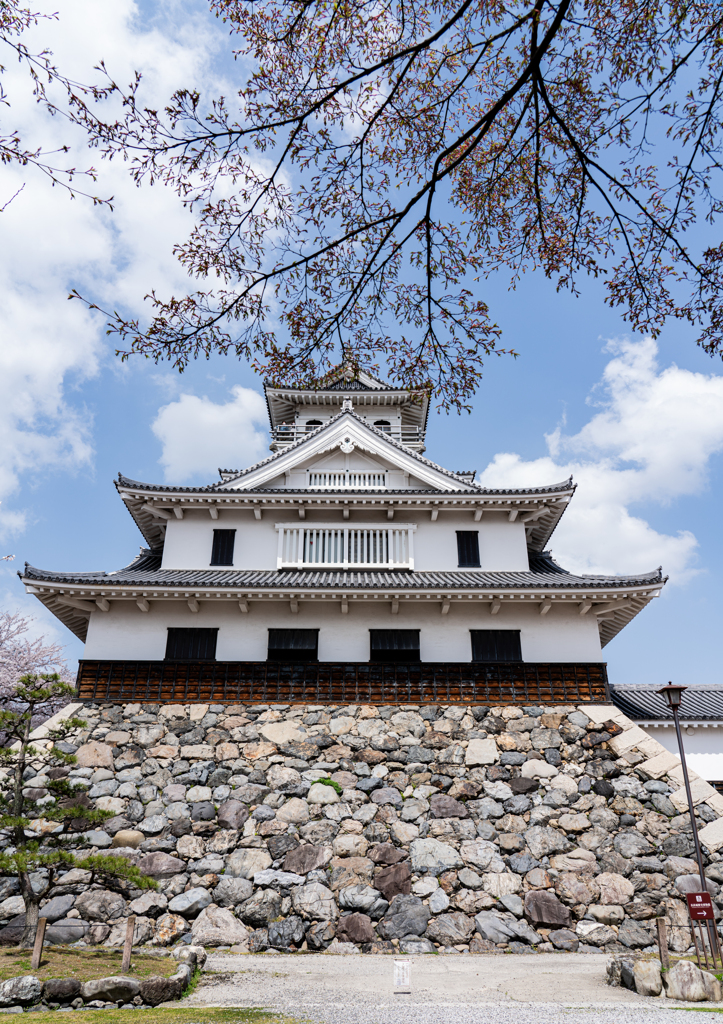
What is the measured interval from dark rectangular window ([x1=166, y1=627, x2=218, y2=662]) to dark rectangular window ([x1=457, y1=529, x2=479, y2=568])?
6.96 meters

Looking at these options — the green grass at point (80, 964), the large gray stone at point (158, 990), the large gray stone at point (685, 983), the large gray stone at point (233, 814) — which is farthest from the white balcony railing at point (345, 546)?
the large gray stone at point (685, 983)

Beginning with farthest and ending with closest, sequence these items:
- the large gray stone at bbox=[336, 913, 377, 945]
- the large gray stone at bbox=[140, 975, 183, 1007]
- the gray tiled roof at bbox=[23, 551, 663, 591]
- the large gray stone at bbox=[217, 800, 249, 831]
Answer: the gray tiled roof at bbox=[23, 551, 663, 591], the large gray stone at bbox=[217, 800, 249, 831], the large gray stone at bbox=[336, 913, 377, 945], the large gray stone at bbox=[140, 975, 183, 1007]

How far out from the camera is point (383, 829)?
13.8m

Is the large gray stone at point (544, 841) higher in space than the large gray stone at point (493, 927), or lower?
higher

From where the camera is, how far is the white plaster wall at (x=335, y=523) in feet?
59.7

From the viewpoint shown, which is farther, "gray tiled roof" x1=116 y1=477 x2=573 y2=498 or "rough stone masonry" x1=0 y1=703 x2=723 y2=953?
"gray tiled roof" x1=116 y1=477 x2=573 y2=498

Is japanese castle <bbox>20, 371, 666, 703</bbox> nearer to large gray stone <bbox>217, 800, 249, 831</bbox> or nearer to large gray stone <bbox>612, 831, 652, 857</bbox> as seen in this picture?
large gray stone <bbox>217, 800, 249, 831</bbox>

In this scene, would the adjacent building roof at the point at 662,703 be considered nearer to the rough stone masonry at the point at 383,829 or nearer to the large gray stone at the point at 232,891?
the rough stone masonry at the point at 383,829

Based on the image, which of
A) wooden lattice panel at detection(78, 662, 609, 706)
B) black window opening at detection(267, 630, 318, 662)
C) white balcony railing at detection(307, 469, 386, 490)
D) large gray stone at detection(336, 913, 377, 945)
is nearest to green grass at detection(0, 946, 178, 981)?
large gray stone at detection(336, 913, 377, 945)

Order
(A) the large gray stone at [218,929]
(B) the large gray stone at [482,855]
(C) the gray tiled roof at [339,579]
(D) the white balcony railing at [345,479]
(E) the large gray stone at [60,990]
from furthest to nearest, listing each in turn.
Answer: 1. (D) the white balcony railing at [345,479]
2. (C) the gray tiled roof at [339,579]
3. (B) the large gray stone at [482,855]
4. (A) the large gray stone at [218,929]
5. (E) the large gray stone at [60,990]

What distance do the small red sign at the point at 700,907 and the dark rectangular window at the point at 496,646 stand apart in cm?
628

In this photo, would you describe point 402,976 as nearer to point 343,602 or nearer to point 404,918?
point 404,918

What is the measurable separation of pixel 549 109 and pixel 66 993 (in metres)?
11.1

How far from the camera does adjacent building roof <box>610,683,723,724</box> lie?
19156 millimetres
